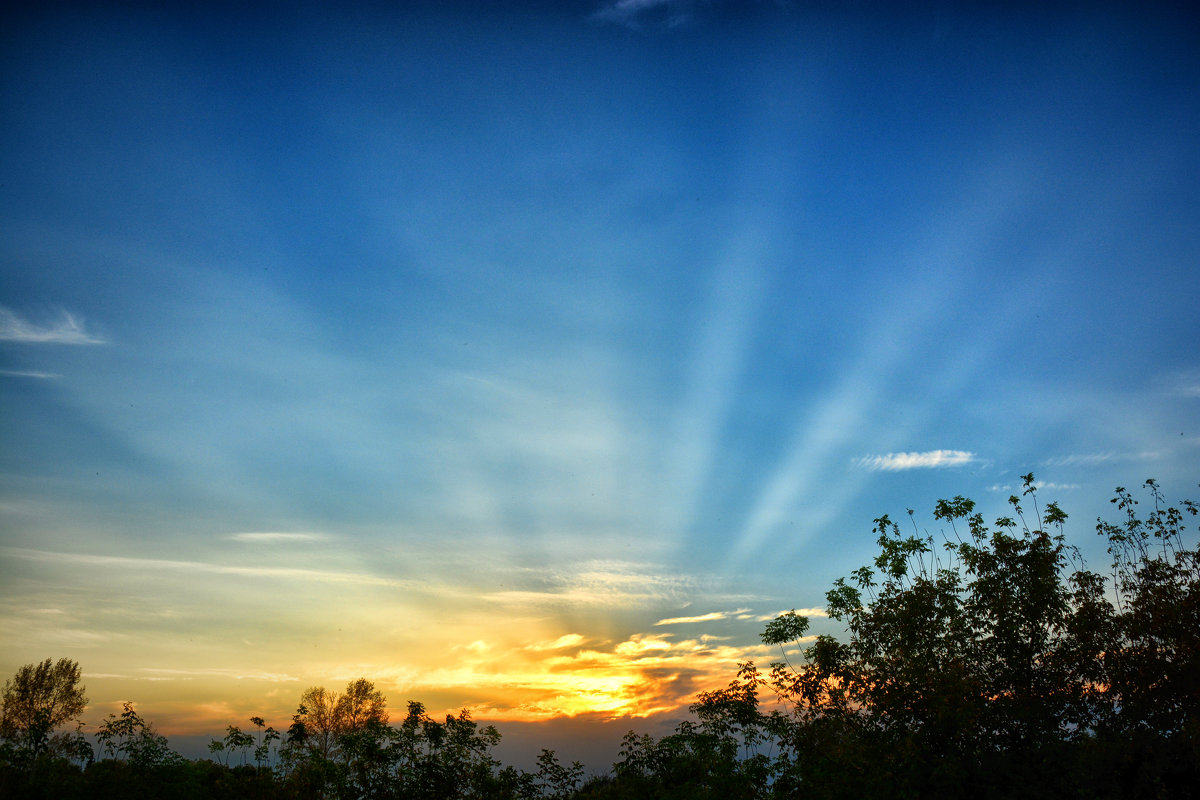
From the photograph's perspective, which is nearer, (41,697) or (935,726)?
(935,726)

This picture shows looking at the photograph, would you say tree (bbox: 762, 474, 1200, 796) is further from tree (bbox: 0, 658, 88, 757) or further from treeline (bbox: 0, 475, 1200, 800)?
tree (bbox: 0, 658, 88, 757)

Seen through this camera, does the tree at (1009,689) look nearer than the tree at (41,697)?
Yes

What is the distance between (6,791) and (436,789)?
13.9 meters

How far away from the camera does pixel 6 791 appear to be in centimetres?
2103

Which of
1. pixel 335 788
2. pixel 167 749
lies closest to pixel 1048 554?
pixel 335 788

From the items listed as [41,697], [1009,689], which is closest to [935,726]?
[1009,689]

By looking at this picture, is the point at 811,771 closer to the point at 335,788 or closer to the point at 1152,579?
the point at 1152,579

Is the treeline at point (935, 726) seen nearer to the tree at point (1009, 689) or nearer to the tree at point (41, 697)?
the tree at point (1009, 689)

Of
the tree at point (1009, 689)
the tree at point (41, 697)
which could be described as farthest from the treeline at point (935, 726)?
the tree at point (41, 697)

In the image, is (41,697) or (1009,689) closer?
(1009,689)

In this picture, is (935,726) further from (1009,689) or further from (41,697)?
(41,697)

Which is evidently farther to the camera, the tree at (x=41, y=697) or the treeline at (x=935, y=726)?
the tree at (x=41, y=697)

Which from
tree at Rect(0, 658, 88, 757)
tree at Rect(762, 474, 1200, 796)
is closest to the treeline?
tree at Rect(762, 474, 1200, 796)

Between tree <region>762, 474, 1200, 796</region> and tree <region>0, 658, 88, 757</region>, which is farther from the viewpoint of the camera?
tree <region>0, 658, 88, 757</region>
